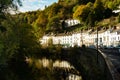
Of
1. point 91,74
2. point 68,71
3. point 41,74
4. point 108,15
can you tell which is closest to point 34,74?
point 41,74

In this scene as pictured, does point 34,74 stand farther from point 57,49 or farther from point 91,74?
point 57,49

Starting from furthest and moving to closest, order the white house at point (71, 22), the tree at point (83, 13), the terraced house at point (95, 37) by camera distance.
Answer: the white house at point (71, 22)
the tree at point (83, 13)
the terraced house at point (95, 37)

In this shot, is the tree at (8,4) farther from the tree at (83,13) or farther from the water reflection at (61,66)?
the tree at (83,13)

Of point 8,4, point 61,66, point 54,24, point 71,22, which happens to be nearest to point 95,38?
point 61,66

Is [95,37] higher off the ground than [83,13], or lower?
lower

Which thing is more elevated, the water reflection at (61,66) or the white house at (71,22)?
the white house at (71,22)

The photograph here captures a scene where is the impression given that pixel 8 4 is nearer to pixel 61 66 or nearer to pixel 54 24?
pixel 61 66

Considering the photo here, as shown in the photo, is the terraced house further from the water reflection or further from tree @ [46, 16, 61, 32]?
tree @ [46, 16, 61, 32]

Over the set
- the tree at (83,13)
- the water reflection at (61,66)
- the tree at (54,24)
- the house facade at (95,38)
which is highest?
the tree at (83,13)

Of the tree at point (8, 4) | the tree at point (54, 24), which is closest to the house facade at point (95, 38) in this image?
the tree at point (54, 24)

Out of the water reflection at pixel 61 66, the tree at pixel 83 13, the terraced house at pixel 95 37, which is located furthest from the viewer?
the tree at pixel 83 13

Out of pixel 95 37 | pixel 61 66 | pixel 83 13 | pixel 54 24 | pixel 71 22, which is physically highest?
pixel 83 13

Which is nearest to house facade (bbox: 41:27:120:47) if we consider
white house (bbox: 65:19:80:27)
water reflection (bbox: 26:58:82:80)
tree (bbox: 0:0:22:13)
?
water reflection (bbox: 26:58:82:80)

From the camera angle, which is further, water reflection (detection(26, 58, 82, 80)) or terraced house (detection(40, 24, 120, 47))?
terraced house (detection(40, 24, 120, 47))
